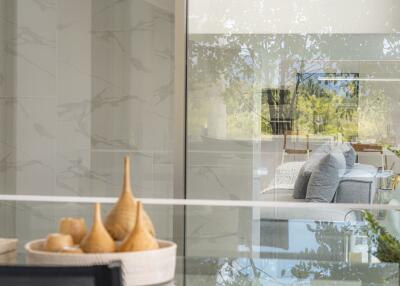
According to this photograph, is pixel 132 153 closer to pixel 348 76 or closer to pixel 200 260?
pixel 348 76

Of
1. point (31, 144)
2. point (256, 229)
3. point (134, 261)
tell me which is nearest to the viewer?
point (134, 261)

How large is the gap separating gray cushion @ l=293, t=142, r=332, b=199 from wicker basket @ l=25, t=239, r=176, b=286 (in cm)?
258

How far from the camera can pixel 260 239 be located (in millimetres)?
4559

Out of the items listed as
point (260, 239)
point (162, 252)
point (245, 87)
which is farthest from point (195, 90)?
point (162, 252)

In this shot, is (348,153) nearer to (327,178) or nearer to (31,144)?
(327,178)

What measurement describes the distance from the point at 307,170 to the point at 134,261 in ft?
9.01

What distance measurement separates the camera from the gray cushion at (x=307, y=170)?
441 centimetres

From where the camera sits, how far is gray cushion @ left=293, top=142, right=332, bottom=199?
4.41 meters

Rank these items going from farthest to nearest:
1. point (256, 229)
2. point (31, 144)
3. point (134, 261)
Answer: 1. point (31, 144)
2. point (256, 229)
3. point (134, 261)

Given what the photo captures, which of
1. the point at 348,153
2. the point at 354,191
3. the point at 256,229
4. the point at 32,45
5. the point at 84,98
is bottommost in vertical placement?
the point at 256,229

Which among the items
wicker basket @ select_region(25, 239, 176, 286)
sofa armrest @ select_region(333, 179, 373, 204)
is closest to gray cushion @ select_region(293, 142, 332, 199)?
sofa armrest @ select_region(333, 179, 373, 204)

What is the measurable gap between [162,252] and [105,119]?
9.13ft

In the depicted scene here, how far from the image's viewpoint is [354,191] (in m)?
4.44

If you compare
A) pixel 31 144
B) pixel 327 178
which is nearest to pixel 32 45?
pixel 31 144
